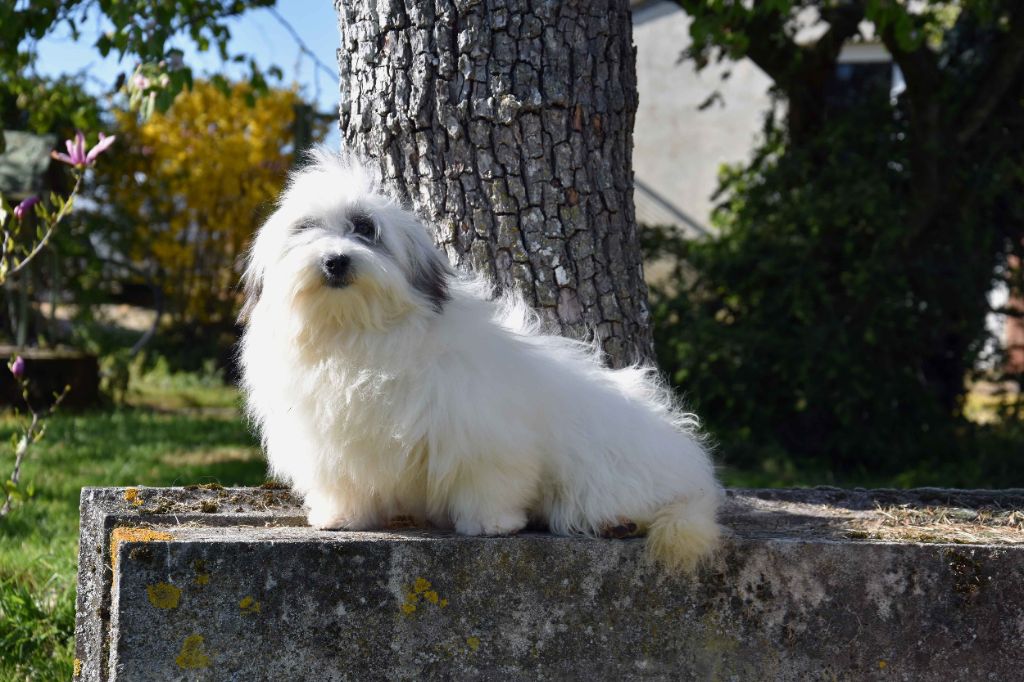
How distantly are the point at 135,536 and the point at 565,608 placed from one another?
1.18 m

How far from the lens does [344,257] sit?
2.89m

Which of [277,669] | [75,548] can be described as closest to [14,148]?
[75,548]

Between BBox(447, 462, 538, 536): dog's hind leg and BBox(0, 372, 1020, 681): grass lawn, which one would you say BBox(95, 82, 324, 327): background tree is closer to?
BBox(0, 372, 1020, 681): grass lawn

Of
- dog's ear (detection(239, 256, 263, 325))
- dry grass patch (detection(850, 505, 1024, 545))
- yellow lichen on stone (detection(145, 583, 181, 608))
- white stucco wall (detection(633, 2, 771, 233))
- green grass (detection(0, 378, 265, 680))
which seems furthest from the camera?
white stucco wall (detection(633, 2, 771, 233))

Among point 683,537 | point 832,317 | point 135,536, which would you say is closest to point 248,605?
point 135,536

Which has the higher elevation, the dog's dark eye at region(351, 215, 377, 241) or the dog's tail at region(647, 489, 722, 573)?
the dog's dark eye at region(351, 215, 377, 241)

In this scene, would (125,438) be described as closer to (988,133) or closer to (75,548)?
(75,548)

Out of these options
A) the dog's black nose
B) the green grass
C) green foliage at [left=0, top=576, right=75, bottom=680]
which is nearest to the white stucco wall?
the green grass

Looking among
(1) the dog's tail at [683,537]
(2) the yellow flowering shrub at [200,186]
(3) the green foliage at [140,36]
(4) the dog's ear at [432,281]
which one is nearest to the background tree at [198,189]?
(2) the yellow flowering shrub at [200,186]

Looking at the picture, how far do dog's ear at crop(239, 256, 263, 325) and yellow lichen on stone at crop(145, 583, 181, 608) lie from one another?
86 centimetres

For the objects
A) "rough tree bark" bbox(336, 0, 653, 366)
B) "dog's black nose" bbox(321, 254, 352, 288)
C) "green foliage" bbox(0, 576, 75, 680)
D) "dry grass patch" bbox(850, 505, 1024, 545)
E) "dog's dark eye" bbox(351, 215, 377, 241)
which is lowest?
"green foliage" bbox(0, 576, 75, 680)

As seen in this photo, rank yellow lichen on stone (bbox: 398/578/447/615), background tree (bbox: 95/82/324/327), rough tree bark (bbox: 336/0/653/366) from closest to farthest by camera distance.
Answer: yellow lichen on stone (bbox: 398/578/447/615), rough tree bark (bbox: 336/0/653/366), background tree (bbox: 95/82/324/327)

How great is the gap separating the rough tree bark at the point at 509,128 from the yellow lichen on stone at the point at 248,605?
1.44m

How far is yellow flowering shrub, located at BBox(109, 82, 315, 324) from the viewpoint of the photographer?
11570 mm
